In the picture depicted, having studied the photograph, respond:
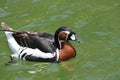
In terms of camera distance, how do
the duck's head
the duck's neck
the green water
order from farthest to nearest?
the duck's neck → the duck's head → the green water

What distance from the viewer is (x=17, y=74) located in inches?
531

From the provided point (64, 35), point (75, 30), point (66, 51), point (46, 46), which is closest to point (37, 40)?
point (46, 46)

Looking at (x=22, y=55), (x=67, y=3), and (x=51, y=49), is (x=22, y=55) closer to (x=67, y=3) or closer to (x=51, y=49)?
(x=51, y=49)

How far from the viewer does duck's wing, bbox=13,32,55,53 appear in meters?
14.0

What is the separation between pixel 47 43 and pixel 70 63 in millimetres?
890

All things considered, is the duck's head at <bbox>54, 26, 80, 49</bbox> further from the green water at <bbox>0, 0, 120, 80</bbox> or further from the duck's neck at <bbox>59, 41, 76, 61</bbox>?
the green water at <bbox>0, 0, 120, 80</bbox>

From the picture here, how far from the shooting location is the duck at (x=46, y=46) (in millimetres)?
13992

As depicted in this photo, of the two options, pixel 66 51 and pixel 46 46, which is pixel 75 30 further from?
pixel 46 46

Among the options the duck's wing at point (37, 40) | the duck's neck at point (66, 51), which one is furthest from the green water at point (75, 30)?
the duck's wing at point (37, 40)

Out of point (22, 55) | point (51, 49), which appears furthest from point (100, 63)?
point (22, 55)

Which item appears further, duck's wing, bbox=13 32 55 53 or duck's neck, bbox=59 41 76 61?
duck's neck, bbox=59 41 76 61

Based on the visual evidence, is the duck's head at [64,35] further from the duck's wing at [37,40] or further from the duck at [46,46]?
the duck's wing at [37,40]

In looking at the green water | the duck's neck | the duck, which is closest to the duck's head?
the duck

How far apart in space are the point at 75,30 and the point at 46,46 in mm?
1833
